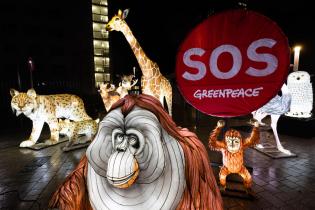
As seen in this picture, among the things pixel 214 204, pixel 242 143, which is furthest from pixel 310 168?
pixel 214 204

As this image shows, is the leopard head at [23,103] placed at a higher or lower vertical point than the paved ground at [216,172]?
higher

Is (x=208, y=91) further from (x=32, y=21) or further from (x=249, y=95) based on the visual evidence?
(x=32, y=21)

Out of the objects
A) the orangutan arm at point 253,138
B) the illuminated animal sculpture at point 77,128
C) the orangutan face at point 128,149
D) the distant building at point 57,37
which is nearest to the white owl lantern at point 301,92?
the orangutan arm at point 253,138

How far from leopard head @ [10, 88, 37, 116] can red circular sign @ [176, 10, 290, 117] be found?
5283 millimetres

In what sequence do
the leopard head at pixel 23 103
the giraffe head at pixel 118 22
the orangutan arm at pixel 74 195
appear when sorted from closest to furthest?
the orangutan arm at pixel 74 195
the giraffe head at pixel 118 22
the leopard head at pixel 23 103

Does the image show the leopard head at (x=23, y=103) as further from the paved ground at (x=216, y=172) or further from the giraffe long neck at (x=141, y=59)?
the giraffe long neck at (x=141, y=59)

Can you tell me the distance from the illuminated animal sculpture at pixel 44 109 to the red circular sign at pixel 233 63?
17.4ft

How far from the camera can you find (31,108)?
20.3 ft

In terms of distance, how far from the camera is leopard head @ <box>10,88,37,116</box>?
5969mm

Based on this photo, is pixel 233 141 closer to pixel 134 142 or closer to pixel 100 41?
pixel 134 142

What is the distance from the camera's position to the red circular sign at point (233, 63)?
2.10 m

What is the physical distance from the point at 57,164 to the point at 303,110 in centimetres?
707

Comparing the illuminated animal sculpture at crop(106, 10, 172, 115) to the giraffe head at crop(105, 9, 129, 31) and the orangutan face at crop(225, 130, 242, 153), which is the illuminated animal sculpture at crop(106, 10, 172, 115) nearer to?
the giraffe head at crop(105, 9, 129, 31)

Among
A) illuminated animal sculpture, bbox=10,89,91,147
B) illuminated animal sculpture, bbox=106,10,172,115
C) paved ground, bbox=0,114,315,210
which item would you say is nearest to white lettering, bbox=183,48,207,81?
paved ground, bbox=0,114,315,210
